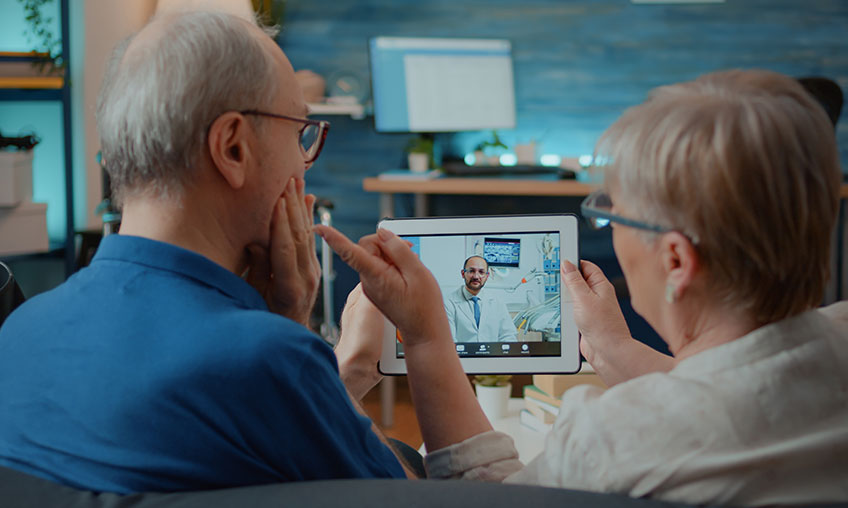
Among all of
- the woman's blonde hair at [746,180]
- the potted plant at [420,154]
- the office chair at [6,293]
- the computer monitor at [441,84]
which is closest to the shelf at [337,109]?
the computer monitor at [441,84]

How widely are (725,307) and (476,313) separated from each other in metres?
0.53

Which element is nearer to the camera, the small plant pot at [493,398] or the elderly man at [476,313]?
the elderly man at [476,313]

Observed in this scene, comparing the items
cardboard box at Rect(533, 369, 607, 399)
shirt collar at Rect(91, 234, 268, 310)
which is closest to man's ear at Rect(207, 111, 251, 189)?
shirt collar at Rect(91, 234, 268, 310)

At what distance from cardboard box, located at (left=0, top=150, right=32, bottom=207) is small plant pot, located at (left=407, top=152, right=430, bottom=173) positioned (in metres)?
1.62

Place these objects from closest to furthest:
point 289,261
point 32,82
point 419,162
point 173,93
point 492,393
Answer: point 173,93 → point 289,261 → point 492,393 → point 32,82 → point 419,162

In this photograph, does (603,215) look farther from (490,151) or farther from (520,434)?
(490,151)

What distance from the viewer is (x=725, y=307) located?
77 cm

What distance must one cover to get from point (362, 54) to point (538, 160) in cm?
107

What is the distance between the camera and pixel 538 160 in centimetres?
390

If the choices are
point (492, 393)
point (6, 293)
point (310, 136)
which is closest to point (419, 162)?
point (492, 393)

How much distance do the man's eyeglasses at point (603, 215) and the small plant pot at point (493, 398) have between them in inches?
25.7

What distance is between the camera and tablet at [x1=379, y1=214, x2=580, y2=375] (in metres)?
1.22

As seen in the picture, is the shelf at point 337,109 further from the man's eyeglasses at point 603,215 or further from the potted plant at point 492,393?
the man's eyeglasses at point 603,215

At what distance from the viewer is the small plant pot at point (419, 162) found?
11.8 ft
